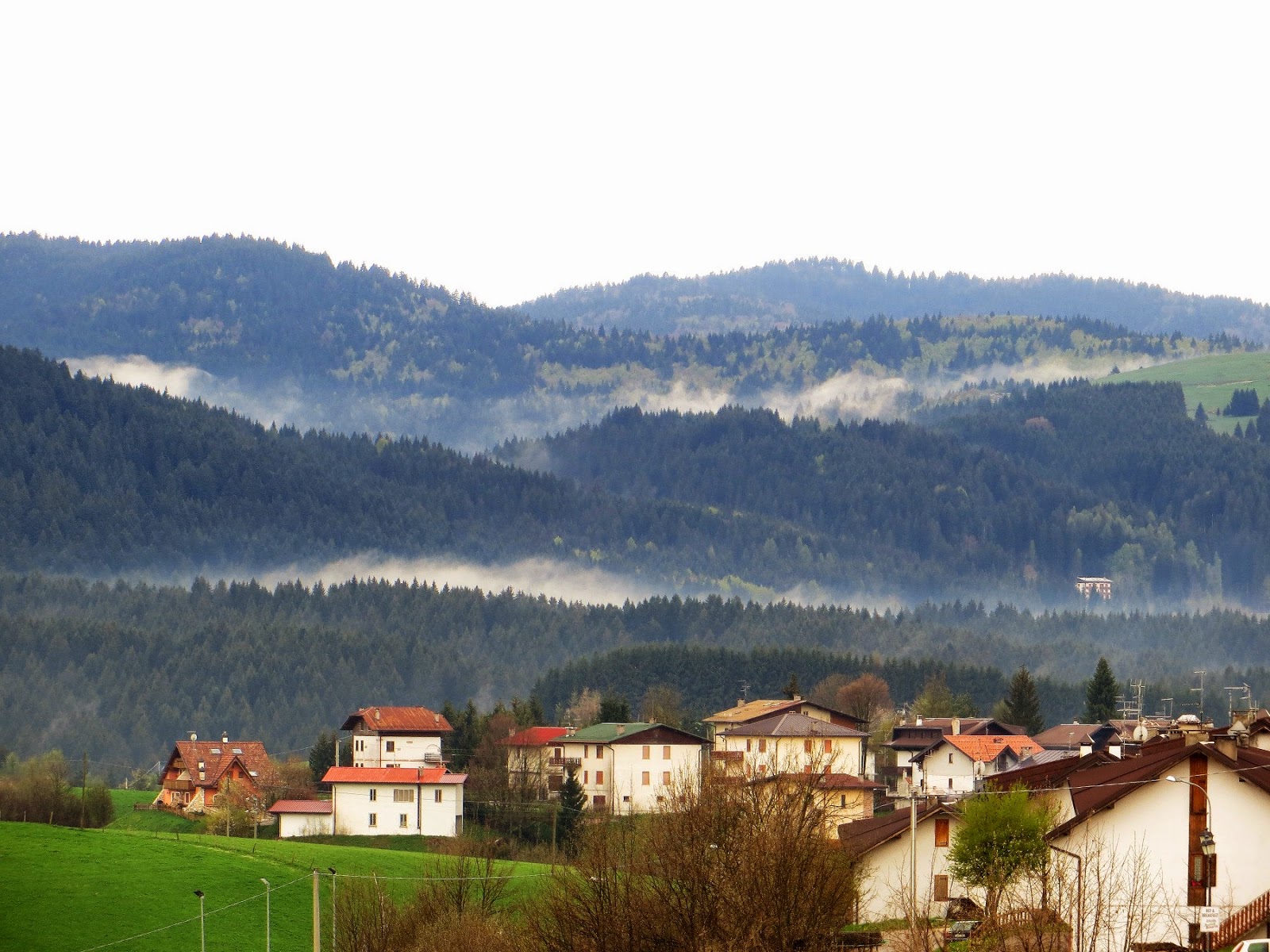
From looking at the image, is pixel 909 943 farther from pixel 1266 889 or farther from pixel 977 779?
pixel 977 779

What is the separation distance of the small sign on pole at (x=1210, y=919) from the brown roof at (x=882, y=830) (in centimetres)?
1714

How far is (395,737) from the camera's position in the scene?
189m

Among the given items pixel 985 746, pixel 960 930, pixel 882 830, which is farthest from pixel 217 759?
pixel 960 930

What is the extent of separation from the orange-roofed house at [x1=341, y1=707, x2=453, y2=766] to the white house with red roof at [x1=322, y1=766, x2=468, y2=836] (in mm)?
26513

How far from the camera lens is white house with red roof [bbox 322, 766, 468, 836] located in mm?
153500

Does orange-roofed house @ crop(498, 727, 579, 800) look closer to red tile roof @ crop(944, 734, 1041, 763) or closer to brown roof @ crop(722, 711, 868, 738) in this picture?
brown roof @ crop(722, 711, 868, 738)

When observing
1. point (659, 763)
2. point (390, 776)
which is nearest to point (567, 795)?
point (390, 776)

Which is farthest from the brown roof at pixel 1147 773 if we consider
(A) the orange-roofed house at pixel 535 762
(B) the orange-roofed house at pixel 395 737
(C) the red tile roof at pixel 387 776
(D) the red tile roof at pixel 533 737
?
(B) the orange-roofed house at pixel 395 737

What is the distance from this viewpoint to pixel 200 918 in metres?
99.9

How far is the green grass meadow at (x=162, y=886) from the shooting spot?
315 feet

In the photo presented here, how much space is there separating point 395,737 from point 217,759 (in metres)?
15.2

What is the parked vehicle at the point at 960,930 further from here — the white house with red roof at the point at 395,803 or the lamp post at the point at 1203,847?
the white house with red roof at the point at 395,803

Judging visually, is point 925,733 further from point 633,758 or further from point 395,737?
point 395,737

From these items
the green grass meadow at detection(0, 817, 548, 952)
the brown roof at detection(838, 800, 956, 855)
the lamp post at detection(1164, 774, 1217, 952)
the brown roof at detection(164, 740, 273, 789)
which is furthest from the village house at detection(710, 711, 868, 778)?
the lamp post at detection(1164, 774, 1217, 952)
